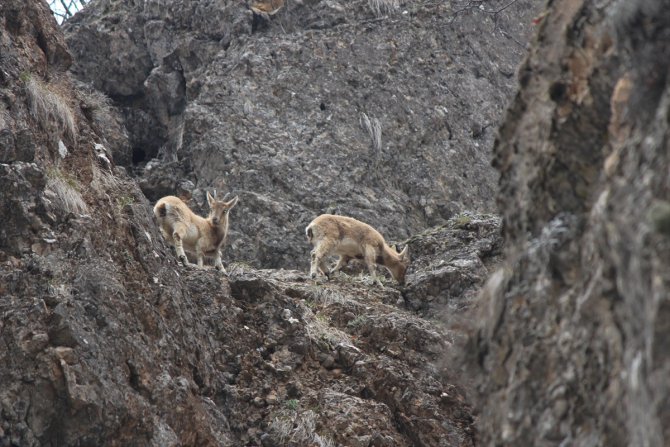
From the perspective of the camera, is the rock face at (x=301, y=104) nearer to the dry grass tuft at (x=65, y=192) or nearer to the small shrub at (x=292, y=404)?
the small shrub at (x=292, y=404)

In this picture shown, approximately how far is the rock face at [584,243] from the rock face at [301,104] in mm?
12190

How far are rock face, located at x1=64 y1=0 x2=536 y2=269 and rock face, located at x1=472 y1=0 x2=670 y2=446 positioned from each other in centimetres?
1219

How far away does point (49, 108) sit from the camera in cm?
1559

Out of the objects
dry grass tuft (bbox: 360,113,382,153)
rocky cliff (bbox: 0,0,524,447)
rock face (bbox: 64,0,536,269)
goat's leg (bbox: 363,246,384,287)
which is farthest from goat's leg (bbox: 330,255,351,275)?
dry grass tuft (bbox: 360,113,382,153)

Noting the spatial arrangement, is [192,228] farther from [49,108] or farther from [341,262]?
[49,108]

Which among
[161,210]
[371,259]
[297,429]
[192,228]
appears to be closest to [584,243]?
[297,429]

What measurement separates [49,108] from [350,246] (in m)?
6.26

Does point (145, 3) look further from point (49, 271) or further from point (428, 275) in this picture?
point (49, 271)

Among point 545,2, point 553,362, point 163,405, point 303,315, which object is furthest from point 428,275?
point 553,362

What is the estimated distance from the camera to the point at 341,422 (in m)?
14.4

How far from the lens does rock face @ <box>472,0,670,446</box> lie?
21.7 ft

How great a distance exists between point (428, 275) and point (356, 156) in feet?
18.1

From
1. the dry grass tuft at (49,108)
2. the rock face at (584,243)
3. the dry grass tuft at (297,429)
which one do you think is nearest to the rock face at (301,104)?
the dry grass tuft at (49,108)

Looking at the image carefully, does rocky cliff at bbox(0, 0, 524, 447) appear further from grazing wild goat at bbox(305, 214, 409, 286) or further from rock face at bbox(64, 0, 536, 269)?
rock face at bbox(64, 0, 536, 269)
